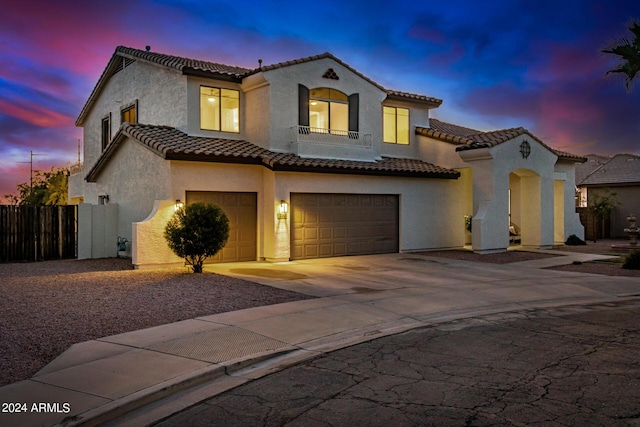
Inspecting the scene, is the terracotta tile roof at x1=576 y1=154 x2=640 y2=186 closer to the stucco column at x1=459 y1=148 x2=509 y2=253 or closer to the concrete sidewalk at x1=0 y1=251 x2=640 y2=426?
the stucco column at x1=459 y1=148 x2=509 y2=253

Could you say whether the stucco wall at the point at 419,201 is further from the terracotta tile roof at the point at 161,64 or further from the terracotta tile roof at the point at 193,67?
the terracotta tile roof at the point at 161,64

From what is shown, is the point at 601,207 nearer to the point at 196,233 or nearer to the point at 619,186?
the point at 619,186

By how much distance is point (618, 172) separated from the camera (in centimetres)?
3597

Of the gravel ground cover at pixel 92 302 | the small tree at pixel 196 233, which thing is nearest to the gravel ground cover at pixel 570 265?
the small tree at pixel 196 233

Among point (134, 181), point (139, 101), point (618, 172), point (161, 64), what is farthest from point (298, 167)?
point (618, 172)

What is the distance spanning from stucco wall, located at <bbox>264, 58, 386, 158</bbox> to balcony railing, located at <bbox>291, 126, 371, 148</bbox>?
0.26 meters

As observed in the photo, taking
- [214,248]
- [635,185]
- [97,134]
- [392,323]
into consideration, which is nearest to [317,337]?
[392,323]

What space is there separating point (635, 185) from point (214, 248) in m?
29.0

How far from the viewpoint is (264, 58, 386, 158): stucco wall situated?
2034 cm

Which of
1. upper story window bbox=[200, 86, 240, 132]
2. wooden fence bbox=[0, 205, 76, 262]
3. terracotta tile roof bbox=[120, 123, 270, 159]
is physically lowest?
wooden fence bbox=[0, 205, 76, 262]

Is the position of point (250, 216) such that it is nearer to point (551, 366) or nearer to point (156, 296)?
point (156, 296)

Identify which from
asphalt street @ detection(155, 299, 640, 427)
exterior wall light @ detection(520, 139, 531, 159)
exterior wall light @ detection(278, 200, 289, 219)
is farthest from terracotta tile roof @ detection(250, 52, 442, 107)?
asphalt street @ detection(155, 299, 640, 427)

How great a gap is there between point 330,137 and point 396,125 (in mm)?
4805

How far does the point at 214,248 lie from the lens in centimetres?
1585
